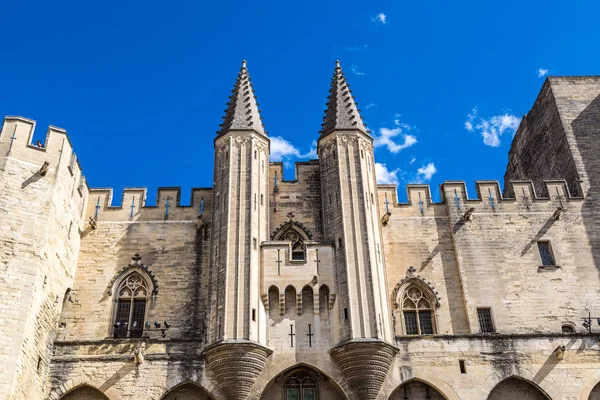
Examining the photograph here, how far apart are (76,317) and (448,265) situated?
12.2 metres

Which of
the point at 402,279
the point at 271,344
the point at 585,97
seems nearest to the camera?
the point at 271,344

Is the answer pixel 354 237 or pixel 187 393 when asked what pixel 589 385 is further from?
pixel 187 393

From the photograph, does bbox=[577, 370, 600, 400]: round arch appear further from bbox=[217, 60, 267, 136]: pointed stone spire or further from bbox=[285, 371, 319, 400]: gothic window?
bbox=[217, 60, 267, 136]: pointed stone spire

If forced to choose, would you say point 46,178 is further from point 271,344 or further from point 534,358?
point 534,358

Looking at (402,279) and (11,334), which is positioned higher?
(402,279)

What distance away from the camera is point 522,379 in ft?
62.1

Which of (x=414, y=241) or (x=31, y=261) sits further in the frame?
(x=414, y=241)

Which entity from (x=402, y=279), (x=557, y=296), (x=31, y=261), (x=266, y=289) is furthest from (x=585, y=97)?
(x=31, y=261)

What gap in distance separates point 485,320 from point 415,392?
3723mm

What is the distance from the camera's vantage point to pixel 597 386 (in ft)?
62.5

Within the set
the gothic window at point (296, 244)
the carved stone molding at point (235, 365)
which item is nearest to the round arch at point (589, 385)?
the gothic window at point (296, 244)

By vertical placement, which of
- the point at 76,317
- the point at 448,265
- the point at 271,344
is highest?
the point at 448,265

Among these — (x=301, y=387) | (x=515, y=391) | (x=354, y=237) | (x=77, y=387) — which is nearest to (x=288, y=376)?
(x=301, y=387)

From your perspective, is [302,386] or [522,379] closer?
[522,379]
